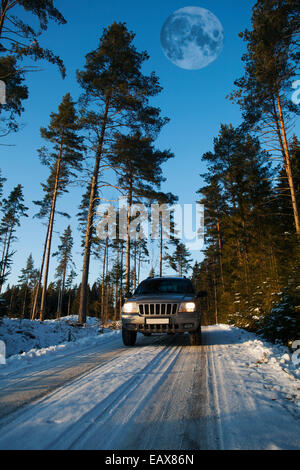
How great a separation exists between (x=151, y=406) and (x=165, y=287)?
4544 millimetres

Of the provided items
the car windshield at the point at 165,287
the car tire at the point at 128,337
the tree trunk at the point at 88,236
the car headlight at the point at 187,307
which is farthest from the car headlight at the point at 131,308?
the tree trunk at the point at 88,236

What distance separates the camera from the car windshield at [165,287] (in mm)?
6790

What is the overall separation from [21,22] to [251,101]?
9.55 metres

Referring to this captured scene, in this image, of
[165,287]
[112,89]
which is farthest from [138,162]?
[165,287]

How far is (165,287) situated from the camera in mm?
7070

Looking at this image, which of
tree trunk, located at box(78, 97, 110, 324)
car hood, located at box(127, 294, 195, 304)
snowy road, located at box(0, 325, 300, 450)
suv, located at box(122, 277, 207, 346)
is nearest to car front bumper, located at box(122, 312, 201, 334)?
suv, located at box(122, 277, 207, 346)

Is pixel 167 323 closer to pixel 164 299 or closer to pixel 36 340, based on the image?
pixel 164 299

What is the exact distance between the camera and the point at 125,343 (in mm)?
6285

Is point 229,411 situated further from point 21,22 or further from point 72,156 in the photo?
point 72,156

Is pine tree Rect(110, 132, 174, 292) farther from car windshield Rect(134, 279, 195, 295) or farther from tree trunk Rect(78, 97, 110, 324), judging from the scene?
car windshield Rect(134, 279, 195, 295)

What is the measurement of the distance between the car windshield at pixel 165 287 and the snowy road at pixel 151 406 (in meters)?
2.43

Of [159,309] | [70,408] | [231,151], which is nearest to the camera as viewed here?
[70,408]

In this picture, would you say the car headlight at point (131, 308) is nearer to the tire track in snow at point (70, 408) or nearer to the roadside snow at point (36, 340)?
the tire track in snow at point (70, 408)
